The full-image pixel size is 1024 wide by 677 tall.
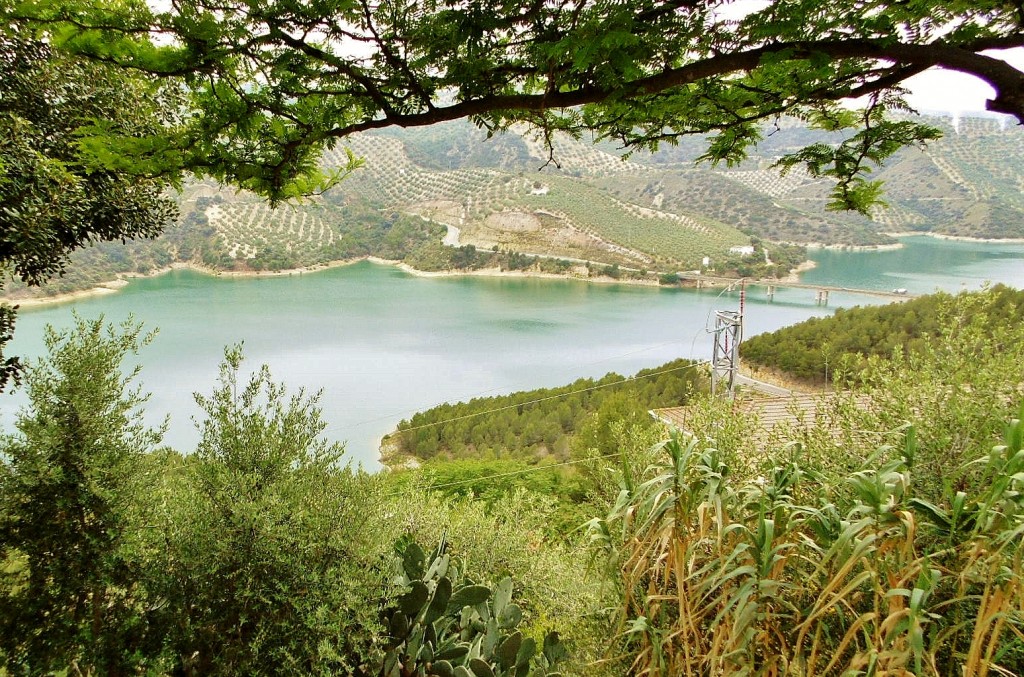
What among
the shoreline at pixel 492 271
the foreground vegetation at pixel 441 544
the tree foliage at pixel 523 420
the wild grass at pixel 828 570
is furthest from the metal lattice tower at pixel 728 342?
the shoreline at pixel 492 271

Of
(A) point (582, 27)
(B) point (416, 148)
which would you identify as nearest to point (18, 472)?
(A) point (582, 27)

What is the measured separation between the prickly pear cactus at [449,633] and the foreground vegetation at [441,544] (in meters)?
0.01

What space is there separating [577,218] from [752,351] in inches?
1163

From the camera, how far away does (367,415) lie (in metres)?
15.9

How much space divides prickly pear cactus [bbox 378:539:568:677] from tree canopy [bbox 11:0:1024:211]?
1.79 metres

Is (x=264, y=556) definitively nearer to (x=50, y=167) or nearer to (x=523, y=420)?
(x=50, y=167)

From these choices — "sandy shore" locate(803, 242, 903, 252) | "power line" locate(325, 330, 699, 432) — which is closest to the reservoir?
"power line" locate(325, 330, 699, 432)

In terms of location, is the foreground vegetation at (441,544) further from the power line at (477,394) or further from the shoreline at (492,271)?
the shoreline at (492,271)

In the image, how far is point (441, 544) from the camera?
2877mm

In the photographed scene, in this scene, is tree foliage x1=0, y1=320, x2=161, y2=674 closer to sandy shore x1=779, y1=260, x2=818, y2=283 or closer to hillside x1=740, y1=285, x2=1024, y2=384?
hillside x1=740, y1=285, x2=1024, y2=384

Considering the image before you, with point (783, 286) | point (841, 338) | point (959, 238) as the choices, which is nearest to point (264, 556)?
point (841, 338)

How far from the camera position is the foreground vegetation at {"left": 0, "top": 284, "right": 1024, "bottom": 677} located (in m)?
1.62

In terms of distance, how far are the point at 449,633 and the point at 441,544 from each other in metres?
0.44

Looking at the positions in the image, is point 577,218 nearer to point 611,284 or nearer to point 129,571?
point 611,284
